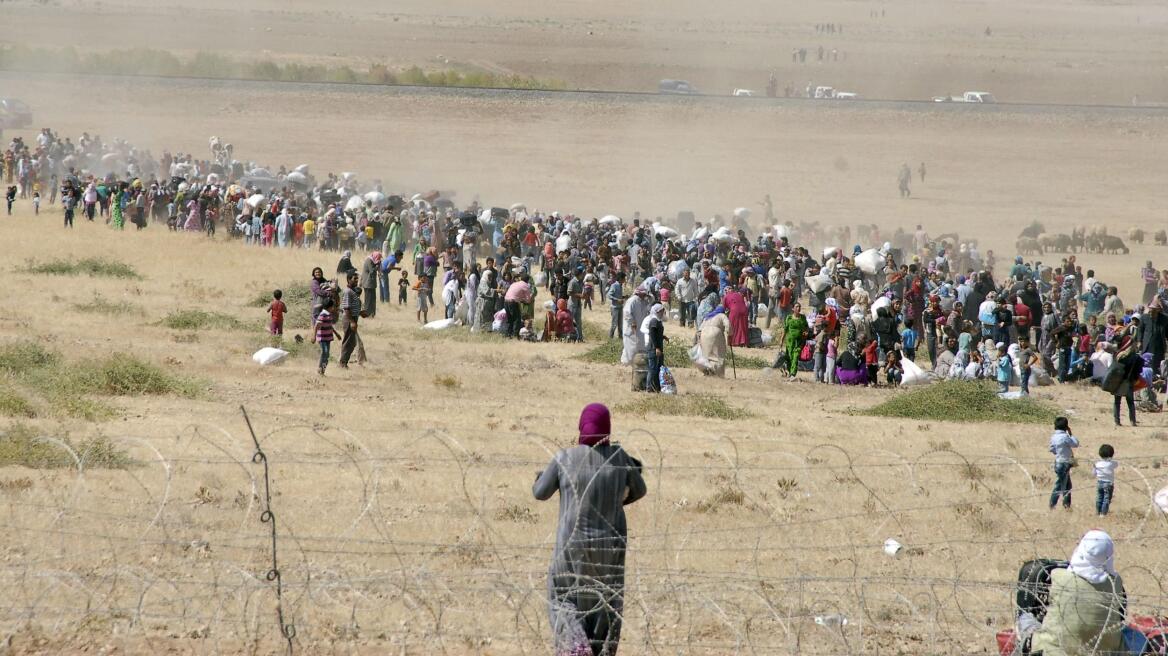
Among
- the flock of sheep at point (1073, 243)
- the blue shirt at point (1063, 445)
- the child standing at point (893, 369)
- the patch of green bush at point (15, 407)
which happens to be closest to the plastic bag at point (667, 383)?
the child standing at point (893, 369)

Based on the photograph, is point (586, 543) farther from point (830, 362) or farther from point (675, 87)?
point (675, 87)

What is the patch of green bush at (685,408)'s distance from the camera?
17.7 metres

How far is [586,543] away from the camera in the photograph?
24.9 feet

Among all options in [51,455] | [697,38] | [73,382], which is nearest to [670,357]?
[73,382]

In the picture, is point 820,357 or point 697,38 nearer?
point 820,357

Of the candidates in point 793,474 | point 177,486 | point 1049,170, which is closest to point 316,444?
point 177,486

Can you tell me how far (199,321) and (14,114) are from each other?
→ 37.9 metres

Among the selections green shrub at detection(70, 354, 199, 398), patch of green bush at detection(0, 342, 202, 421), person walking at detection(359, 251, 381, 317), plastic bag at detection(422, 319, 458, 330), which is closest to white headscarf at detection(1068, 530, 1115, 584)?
patch of green bush at detection(0, 342, 202, 421)

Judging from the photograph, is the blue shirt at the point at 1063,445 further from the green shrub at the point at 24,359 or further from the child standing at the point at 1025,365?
the green shrub at the point at 24,359

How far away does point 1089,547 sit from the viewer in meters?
7.67

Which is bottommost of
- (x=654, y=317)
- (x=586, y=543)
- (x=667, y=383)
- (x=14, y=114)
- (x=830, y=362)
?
(x=667, y=383)

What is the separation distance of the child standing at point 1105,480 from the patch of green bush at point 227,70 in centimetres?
6577

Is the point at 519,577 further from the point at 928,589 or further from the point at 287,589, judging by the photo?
the point at 928,589

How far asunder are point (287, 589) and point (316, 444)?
16.7ft
